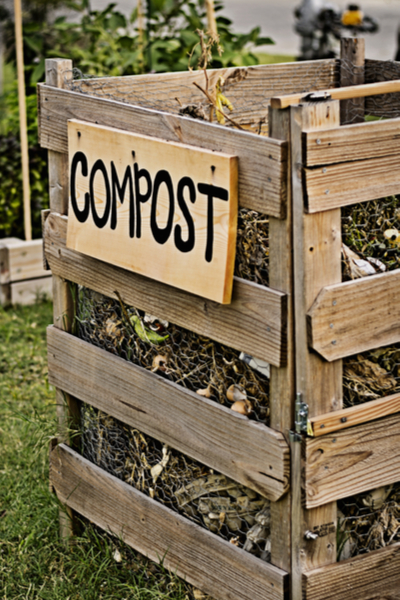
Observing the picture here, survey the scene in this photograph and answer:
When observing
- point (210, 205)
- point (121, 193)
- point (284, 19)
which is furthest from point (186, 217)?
point (284, 19)

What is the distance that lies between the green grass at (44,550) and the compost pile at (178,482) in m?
0.22

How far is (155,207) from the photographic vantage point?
2164mm

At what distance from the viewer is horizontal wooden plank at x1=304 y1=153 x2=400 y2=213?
1772 millimetres

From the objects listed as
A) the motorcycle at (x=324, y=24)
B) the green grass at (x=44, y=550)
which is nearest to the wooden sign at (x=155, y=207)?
the green grass at (x=44, y=550)

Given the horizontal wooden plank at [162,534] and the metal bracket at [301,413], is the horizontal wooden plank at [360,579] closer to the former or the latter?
the horizontal wooden plank at [162,534]

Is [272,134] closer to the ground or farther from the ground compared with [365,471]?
farther from the ground

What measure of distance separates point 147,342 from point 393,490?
0.83m

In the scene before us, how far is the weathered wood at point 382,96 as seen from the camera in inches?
111

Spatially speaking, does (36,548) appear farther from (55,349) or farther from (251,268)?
(251,268)

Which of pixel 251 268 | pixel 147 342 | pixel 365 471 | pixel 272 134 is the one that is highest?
pixel 272 134

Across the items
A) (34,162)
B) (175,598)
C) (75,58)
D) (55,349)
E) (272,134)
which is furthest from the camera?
(75,58)

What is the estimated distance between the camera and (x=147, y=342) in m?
2.45

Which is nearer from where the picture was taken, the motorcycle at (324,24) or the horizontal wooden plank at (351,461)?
the horizontal wooden plank at (351,461)

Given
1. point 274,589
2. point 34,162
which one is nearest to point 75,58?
point 34,162
